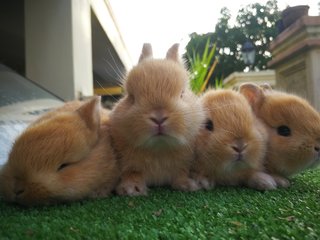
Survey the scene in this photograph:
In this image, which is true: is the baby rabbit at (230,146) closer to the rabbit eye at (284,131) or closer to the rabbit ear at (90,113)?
the rabbit eye at (284,131)

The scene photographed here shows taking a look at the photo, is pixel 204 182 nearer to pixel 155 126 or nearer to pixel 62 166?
pixel 155 126

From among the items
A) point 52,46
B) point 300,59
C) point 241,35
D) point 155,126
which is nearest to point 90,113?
point 155,126

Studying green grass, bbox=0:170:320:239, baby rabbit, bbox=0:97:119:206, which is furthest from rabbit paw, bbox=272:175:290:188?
baby rabbit, bbox=0:97:119:206

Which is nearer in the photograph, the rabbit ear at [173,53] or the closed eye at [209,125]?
A: the closed eye at [209,125]

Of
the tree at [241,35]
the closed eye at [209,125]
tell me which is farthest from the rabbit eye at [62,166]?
the tree at [241,35]

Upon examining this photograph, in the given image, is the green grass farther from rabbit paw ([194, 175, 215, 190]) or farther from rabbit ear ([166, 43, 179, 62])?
rabbit ear ([166, 43, 179, 62])

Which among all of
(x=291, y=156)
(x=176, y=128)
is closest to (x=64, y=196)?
(x=176, y=128)
